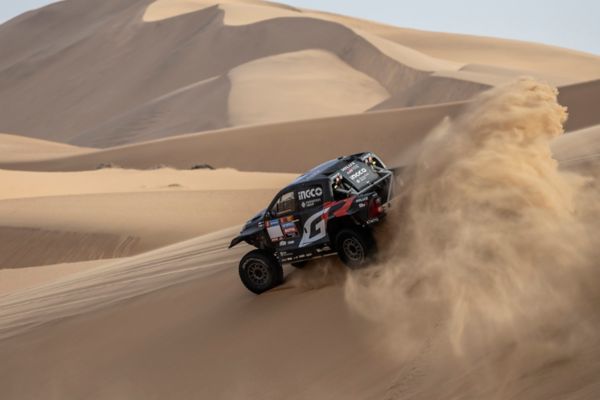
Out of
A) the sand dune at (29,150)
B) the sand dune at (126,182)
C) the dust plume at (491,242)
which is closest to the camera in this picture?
the dust plume at (491,242)

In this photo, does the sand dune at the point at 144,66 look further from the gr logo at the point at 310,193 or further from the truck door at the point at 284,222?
the gr logo at the point at 310,193

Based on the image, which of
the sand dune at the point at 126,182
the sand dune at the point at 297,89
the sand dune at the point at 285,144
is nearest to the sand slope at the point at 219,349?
the sand dune at the point at 126,182

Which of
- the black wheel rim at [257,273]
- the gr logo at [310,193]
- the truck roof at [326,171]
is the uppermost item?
the truck roof at [326,171]

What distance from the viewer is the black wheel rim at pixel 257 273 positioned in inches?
389

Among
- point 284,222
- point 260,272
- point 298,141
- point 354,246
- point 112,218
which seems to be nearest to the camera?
point 354,246

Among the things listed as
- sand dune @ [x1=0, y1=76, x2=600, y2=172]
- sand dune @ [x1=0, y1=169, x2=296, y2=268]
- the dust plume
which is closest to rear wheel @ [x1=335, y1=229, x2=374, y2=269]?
the dust plume

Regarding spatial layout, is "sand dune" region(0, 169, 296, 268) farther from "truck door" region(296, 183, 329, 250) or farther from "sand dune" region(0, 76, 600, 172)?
"sand dune" region(0, 76, 600, 172)

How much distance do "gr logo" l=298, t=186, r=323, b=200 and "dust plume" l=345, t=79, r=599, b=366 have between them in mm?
892

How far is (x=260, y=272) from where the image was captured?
32.6 feet

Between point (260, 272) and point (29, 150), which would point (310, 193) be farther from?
point (29, 150)

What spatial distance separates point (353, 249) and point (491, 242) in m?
1.60

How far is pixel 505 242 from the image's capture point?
8195mm

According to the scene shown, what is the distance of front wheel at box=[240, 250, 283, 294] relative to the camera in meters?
9.84

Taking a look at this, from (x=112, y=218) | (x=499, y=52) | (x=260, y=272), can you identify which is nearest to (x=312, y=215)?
(x=260, y=272)
